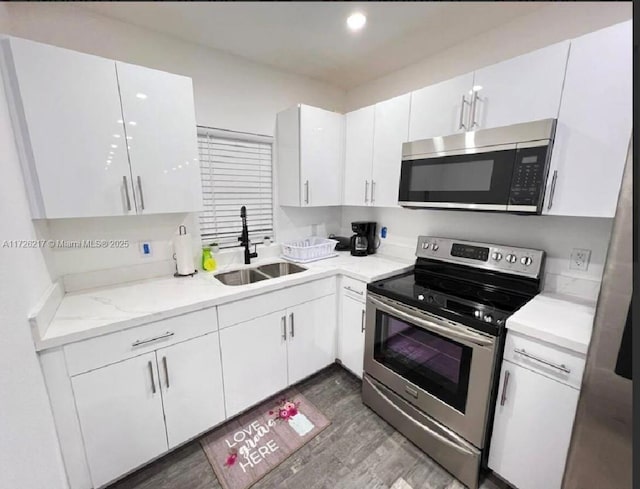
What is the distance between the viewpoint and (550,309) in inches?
53.6

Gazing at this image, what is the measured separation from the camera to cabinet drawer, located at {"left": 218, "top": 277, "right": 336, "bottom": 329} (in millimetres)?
1605

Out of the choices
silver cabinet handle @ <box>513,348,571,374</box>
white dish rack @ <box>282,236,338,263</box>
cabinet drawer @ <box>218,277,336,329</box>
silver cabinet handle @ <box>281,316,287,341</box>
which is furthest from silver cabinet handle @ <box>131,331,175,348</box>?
silver cabinet handle @ <box>513,348,571,374</box>

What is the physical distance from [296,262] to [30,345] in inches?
58.9

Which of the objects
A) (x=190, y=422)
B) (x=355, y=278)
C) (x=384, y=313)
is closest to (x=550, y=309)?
(x=384, y=313)

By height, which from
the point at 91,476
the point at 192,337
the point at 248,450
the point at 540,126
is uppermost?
the point at 540,126

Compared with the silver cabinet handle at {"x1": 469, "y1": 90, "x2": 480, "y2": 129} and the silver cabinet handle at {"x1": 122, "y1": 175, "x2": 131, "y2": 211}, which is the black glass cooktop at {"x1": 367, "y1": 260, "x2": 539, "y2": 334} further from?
the silver cabinet handle at {"x1": 122, "y1": 175, "x2": 131, "y2": 211}

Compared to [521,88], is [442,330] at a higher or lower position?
lower

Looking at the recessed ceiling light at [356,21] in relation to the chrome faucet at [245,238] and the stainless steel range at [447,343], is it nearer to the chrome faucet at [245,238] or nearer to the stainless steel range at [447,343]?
the stainless steel range at [447,343]

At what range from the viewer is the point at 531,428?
1.23 metres

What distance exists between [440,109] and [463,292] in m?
1.09

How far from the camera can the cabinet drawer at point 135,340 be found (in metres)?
1.20

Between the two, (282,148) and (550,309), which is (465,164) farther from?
(282,148)

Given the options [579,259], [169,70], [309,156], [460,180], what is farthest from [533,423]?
[169,70]

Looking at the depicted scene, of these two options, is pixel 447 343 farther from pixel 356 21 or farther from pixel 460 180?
pixel 356 21
